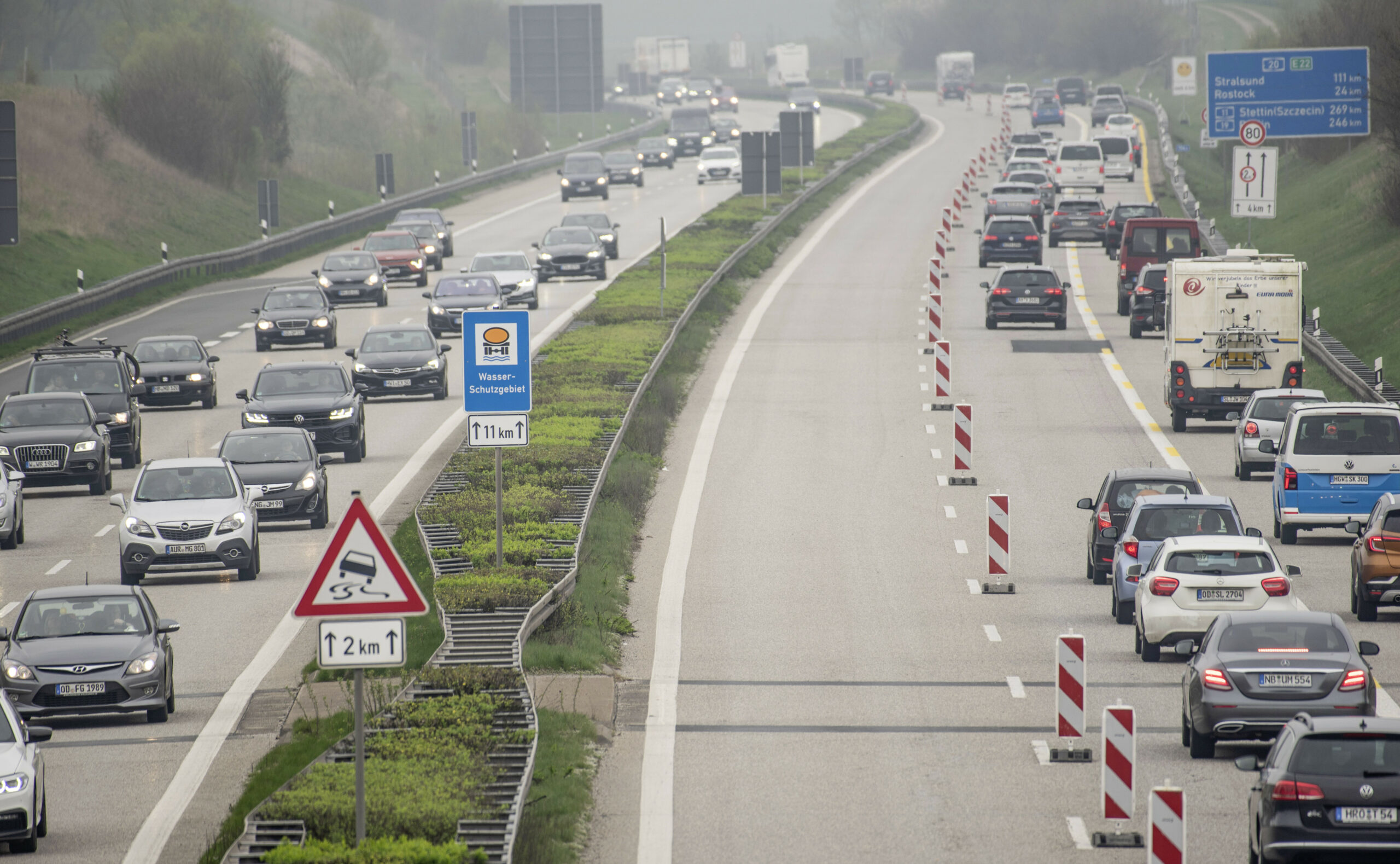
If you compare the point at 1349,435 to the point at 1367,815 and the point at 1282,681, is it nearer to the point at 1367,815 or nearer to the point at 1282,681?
the point at 1282,681

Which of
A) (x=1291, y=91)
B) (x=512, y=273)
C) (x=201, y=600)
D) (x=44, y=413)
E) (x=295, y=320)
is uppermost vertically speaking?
(x=1291, y=91)

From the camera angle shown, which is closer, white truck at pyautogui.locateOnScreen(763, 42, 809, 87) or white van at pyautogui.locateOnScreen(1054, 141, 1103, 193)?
white van at pyautogui.locateOnScreen(1054, 141, 1103, 193)

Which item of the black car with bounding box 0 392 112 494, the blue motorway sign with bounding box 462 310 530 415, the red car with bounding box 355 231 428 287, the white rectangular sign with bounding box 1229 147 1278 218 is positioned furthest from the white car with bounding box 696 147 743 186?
the blue motorway sign with bounding box 462 310 530 415

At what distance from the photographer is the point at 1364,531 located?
2145 centimetres

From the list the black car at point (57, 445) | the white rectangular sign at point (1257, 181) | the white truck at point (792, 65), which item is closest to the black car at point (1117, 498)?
the black car at point (57, 445)

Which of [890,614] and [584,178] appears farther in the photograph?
[584,178]

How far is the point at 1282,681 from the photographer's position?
1562cm

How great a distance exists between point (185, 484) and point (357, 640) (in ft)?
46.7

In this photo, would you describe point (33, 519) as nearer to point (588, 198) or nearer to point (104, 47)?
point (588, 198)

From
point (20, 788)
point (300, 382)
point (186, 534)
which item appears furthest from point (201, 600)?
point (300, 382)

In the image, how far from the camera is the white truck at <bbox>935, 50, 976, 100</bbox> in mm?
137875

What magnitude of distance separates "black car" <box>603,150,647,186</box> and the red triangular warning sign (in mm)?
74842

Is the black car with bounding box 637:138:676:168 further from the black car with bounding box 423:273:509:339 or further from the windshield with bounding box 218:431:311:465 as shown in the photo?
the windshield with bounding box 218:431:311:465

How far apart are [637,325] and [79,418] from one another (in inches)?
584
